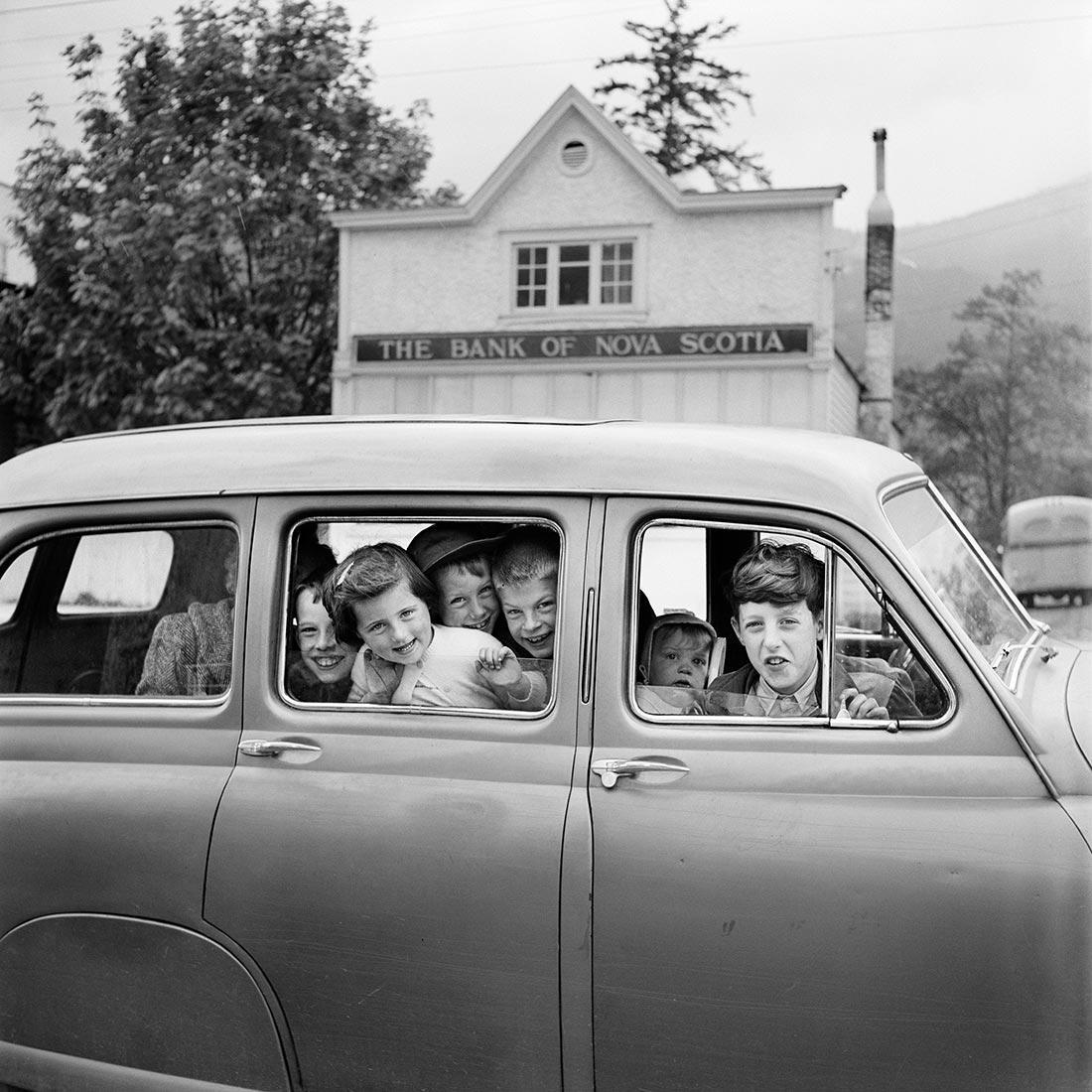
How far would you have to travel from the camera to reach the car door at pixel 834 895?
2244mm

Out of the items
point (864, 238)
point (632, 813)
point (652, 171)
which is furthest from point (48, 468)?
point (864, 238)

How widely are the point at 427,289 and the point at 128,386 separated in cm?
676

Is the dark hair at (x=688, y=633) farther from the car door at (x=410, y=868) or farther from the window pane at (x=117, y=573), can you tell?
the window pane at (x=117, y=573)

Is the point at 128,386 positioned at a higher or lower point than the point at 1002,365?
lower

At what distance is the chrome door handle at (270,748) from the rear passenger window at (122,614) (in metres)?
0.19

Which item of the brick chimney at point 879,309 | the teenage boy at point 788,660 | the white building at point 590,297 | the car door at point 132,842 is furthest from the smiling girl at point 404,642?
the brick chimney at point 879,309

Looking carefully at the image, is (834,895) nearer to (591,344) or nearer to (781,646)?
(781,646)

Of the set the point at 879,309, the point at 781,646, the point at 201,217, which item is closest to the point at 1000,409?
the point at 879,309

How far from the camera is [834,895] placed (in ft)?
7.68

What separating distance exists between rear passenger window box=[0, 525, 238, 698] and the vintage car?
0.02 m

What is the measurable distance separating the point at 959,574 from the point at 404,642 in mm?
1270

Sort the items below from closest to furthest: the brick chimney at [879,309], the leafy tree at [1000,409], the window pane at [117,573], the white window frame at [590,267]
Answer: the window pane at [117,573] < the white window frame at [590,267] < the brick chimney at [879,309] < the leafy tree at [1000,409]

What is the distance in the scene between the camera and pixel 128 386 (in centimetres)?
2267

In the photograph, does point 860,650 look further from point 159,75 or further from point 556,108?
point 159,75
